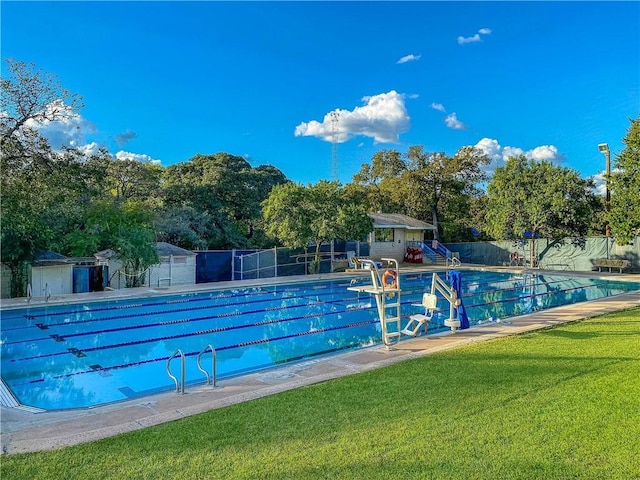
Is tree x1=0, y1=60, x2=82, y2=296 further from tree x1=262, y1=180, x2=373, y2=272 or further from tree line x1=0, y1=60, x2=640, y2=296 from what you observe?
tree x1=262, y1=180, x2=373, y2=272

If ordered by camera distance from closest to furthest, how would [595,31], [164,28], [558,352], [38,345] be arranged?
1. [558,352]
2. [38,345]
3. [164,28]
4. [595,31]

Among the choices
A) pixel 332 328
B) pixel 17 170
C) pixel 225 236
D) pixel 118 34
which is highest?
pixel 118 34

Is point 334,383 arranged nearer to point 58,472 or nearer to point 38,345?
point 58,472

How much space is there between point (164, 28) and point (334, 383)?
44.7 ft

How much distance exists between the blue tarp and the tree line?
11.0 metres

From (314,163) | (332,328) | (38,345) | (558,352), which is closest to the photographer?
(558,352)

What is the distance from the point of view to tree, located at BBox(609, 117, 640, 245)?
1775 cm

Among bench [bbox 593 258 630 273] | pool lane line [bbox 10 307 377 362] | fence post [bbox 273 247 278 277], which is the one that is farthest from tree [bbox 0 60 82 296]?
bench [bbox 593 258 630 273]

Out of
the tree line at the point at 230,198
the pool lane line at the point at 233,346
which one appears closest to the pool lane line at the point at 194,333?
the pool lane line at the point at 233,346

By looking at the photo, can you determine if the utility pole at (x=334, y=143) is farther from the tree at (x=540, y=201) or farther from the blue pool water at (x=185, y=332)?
the blue pool water at (x=185, y=332)

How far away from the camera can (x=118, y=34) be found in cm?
1442

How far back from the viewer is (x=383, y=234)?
28.4 metres

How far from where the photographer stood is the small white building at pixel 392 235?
27.4 meters

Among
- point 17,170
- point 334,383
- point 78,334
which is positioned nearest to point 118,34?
point 17,170
